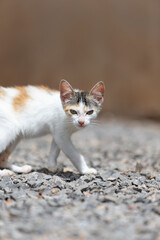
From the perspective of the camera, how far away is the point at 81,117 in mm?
3539

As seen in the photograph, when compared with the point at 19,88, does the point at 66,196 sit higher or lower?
Answer: lower

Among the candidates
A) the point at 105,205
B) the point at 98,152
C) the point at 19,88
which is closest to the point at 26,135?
the point at 19,88

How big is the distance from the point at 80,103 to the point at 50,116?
14.1 inches

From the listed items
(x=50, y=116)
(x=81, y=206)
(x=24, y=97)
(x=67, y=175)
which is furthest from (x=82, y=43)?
(x=81, y=206)

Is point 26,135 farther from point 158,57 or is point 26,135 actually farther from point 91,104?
point 158,57

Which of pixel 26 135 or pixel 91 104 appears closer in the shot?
pixel 91 104

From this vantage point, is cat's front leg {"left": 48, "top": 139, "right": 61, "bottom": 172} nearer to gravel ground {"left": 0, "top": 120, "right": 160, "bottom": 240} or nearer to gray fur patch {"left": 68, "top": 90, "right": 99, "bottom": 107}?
gravel ground {"left": 0, "top": 120, "right": 160, "bottom": 240}

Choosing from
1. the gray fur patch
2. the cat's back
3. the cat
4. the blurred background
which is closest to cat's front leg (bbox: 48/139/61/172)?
the cat

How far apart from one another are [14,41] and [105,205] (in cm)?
914

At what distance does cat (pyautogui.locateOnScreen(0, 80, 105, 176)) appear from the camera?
3605 mm

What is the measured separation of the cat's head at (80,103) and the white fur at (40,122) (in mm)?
36

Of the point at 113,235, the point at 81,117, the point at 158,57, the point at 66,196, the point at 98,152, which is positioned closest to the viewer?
the point at 113,235

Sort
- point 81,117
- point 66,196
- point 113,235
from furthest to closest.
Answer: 1. point 81,117
2. point 66,196
3. point 113,235

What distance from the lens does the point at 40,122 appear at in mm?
3803
